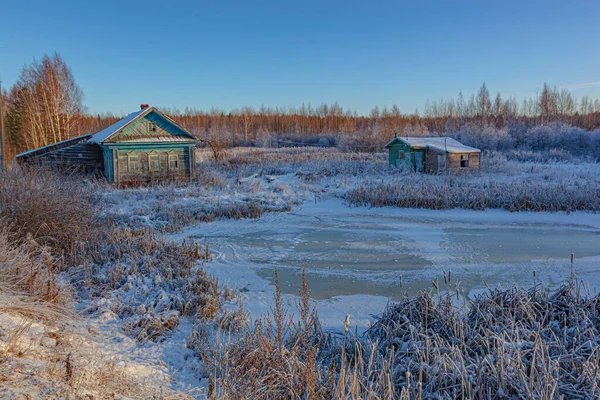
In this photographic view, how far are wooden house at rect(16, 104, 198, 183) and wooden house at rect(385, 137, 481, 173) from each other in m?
13.5

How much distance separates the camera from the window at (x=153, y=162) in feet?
73.5

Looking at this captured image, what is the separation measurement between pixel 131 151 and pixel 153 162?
1282 millimetres

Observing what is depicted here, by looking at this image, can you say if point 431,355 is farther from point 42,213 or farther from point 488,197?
point 488,197

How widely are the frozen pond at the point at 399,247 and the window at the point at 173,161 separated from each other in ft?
32.5

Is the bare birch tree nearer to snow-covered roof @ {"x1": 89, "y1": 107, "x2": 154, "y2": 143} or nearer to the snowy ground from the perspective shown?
snow-covered roof @ {"x1": 89, "y1": 107, "x2": 154, "y2": 143}

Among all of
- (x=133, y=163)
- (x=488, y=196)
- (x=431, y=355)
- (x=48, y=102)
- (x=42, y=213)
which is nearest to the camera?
(x=431, y=355)

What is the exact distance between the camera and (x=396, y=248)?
11.2m

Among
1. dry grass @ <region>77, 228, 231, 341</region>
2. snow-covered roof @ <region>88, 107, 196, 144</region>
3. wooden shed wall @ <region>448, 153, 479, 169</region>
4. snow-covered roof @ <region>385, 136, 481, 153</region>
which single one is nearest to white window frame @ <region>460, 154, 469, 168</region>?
wooden shed wall @ <region>448, 153, 479, 169</region>

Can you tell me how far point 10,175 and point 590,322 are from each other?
38.1ft

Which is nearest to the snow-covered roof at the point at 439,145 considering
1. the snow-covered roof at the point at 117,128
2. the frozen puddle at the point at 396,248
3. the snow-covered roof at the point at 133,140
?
the frozen puddle at the point at 396,248

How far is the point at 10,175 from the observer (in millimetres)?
9734

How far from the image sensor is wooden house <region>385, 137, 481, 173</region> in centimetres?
2548

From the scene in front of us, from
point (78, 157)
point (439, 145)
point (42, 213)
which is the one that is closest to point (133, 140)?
point (78, 157)

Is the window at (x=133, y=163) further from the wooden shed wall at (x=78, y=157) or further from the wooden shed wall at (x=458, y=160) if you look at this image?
the wooden shed wall at (x=458, y=160)
